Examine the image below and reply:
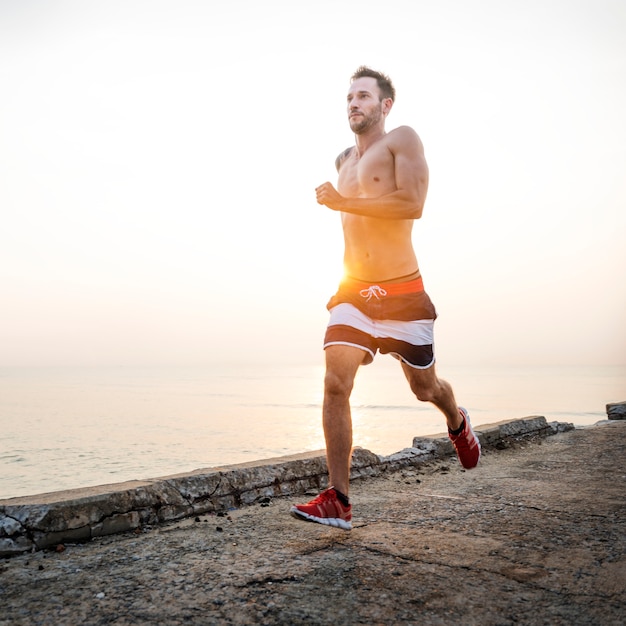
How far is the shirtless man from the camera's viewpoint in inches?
118

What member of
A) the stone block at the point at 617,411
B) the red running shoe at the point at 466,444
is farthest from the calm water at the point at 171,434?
the red running shoe at the point at 466,444

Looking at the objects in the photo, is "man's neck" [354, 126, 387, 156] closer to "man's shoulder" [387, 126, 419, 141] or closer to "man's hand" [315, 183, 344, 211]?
"man's shoulder" [387, 126, 419, 141]

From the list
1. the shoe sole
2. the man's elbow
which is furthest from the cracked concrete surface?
the man's elbow

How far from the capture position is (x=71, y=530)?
2.53 m

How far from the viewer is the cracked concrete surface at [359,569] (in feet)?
5.69

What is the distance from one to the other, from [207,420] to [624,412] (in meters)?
33.5

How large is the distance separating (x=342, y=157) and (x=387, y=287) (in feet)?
3.48

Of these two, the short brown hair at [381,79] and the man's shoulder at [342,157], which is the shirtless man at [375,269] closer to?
the short brown hair at [381,79]

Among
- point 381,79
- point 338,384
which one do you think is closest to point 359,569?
point 338,384

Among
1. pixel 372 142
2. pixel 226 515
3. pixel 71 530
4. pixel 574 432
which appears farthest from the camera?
pixel 574 432

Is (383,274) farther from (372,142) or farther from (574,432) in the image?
(574,432)

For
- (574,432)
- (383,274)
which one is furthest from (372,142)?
(574,432)

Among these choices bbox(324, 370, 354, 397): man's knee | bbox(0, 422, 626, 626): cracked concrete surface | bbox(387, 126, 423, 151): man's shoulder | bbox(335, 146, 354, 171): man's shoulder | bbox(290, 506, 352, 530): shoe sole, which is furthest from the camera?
bbox(335, 146, 354, 171): man's shoulder

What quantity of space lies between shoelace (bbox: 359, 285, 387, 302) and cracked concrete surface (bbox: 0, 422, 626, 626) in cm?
119
